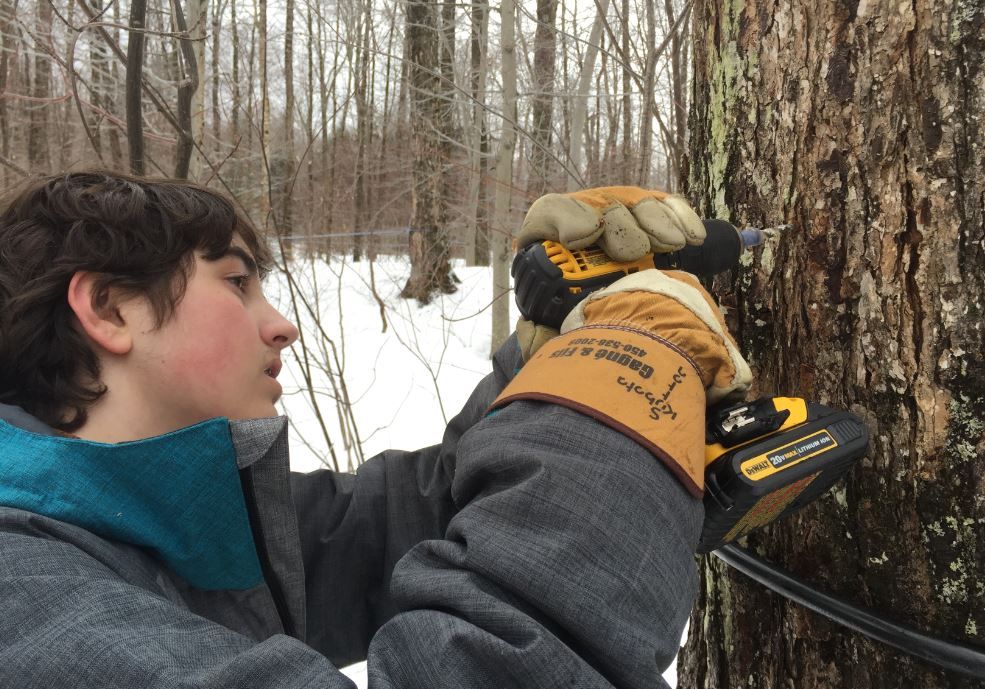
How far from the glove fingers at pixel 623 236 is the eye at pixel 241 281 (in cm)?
69

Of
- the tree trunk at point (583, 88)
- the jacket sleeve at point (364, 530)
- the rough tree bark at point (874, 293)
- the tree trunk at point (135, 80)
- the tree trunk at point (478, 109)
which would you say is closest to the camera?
the rough tree bark at point (874, 293)

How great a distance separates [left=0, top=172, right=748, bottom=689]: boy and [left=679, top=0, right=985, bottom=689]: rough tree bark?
A: 9.9 inches

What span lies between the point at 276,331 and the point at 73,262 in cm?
36

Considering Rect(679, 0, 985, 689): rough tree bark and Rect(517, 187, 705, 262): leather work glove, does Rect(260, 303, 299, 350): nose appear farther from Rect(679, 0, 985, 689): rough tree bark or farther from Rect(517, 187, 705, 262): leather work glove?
Rect(679, 0, 985, 689): rough tree bark

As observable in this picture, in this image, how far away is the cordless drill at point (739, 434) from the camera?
2.88ft

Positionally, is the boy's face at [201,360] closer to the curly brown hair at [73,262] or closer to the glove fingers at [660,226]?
the curly brown hair at [73,262]

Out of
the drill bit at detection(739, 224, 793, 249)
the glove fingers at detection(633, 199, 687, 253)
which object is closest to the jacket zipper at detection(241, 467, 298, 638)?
the glove fingers at detection(633, 199, 687, 253)

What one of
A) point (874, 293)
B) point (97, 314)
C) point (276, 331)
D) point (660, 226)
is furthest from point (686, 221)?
point (97, 314)

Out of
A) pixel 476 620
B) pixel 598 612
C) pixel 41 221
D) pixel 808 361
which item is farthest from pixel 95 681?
pixel 808 361

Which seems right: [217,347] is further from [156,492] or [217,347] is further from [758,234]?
[758,234]

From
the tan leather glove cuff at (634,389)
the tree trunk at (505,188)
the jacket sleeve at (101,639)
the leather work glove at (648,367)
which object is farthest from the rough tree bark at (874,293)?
the tree trunk at (505,188)

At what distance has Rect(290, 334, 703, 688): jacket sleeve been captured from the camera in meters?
0.72

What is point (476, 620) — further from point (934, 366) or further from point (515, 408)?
point (934, 366)

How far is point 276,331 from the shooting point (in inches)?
48.7
